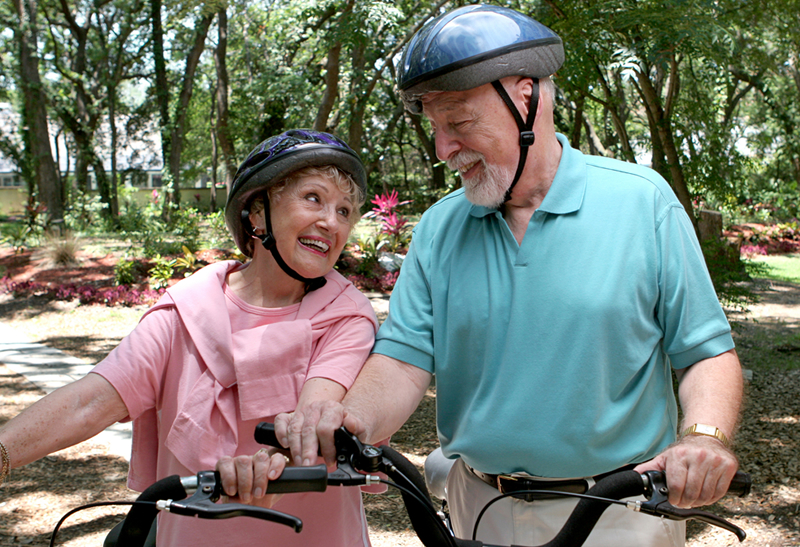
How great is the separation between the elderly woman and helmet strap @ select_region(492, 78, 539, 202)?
54cm

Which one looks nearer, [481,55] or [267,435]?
[267,435]

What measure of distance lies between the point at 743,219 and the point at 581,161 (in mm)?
25424

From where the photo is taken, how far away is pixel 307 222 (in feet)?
7.18

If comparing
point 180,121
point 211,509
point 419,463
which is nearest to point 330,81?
point 419,463

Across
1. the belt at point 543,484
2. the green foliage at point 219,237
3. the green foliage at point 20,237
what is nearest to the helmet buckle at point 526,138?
→ the belt at point 543,484

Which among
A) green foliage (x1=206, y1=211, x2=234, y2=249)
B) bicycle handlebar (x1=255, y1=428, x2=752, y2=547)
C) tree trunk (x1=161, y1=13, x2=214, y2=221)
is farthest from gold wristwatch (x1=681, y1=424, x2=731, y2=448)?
tree trunk (x1=161, y1=13, x2=214, y2=221)

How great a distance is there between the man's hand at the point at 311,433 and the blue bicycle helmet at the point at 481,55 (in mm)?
877

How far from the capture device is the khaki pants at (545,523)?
6.52 feet

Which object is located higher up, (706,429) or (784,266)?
(706,429)

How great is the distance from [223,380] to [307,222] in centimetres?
55

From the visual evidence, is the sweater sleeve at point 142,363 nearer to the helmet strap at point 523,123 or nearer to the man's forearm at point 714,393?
the helmet strap at point 523,123

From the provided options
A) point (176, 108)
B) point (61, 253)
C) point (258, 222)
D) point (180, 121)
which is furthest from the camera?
point (176, 108)

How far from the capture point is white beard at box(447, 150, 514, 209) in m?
2.08

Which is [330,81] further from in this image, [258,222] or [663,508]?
[663,508]
